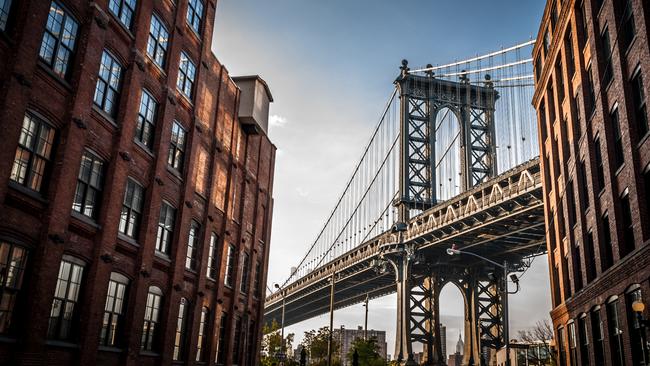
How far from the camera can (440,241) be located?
54.1 metres

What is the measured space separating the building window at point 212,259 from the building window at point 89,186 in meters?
9.49

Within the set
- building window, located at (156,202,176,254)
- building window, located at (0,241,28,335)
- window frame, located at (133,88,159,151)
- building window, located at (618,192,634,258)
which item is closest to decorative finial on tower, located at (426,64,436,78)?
building window, located at (618,192,634,258)

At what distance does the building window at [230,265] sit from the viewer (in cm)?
3006

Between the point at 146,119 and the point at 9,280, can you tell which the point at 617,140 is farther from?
the point at 9,280

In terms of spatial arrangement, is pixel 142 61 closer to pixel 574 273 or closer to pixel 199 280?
pixel 199 280

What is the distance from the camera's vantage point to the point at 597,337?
926 inches

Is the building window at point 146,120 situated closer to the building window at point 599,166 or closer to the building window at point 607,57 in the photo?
the building window at point 607,57

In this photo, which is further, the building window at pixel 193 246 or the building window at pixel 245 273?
the building window at pixel 245 273

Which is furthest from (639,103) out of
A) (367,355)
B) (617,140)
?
(367,355)

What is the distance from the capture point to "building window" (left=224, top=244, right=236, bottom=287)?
3006 centimetres

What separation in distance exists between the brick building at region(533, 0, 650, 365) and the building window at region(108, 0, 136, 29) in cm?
1602

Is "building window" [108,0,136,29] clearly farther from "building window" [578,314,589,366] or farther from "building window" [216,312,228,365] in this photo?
"building window" [578,314,589,366]

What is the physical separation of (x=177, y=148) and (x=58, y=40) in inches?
321

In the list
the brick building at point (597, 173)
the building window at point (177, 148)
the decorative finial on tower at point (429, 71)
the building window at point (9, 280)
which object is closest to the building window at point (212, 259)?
the building window at point (177, 148)
